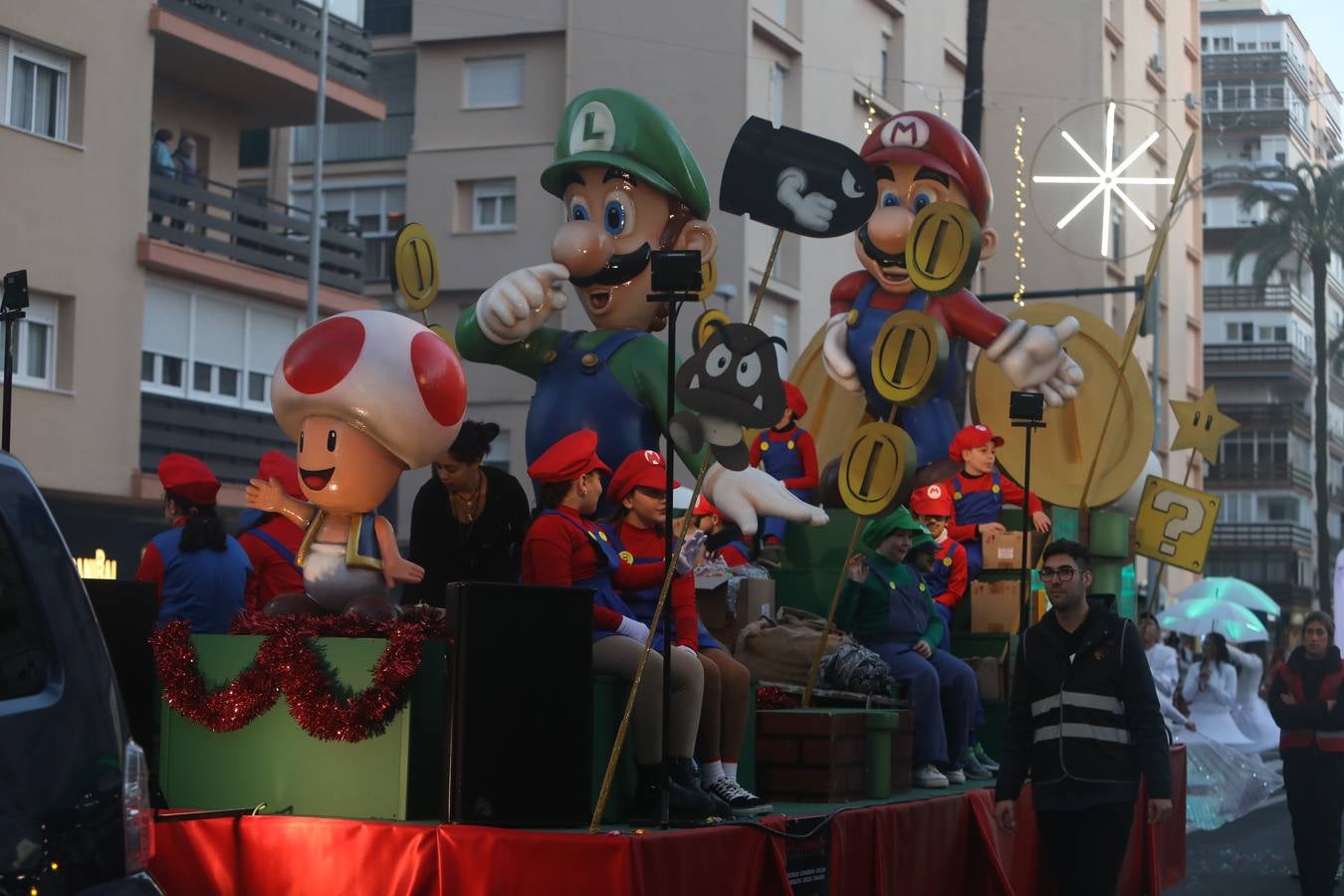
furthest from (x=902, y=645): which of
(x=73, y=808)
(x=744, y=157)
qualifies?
(x=73, y=808)

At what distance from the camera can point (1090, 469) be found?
11.8m

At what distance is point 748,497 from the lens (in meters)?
8.78

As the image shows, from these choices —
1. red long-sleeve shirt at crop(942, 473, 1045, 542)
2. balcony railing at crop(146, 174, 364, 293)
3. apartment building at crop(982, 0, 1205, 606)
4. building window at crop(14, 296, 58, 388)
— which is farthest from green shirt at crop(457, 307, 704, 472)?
apartment building at crop(982, 0, 1205, 606)

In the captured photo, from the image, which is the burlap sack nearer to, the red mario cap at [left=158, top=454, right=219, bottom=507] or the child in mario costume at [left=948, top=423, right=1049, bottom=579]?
the child in mario costume at [left=948, top=423, right=1049, bottom=579]

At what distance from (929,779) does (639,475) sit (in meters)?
2.63

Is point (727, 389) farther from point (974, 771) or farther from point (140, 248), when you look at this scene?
point (140, 248)

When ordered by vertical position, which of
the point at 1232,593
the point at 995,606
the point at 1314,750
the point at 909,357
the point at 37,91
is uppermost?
the point at 37,91

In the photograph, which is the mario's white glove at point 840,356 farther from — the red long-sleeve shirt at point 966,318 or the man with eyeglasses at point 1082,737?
the man with eyeglasses at point 1082,737

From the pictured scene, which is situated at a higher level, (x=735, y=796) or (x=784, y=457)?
(x=784, y=457)

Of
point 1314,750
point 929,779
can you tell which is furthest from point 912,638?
point 1314,750

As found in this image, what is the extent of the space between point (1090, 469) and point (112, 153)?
14919 mm

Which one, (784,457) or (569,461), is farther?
(784,457)

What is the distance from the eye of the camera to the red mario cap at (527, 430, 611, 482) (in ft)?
22.7

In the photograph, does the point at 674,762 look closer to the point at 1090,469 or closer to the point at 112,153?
the point at 1090,469
